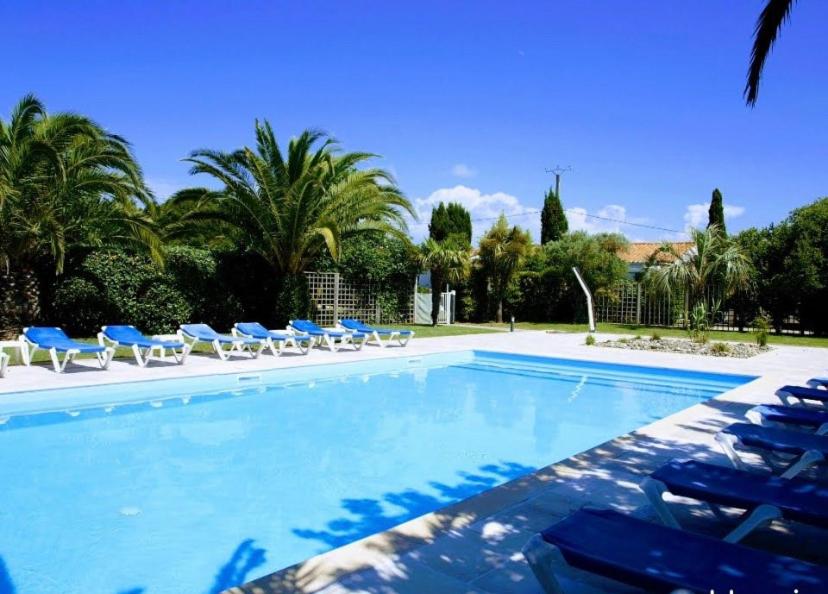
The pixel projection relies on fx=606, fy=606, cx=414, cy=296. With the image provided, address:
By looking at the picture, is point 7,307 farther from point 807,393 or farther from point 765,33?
point 807,393

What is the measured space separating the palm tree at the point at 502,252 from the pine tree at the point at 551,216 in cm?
1465

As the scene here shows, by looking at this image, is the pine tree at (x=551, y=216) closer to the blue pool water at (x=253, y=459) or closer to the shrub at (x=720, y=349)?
the shrub at (x=720, y=349)

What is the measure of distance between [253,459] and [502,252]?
758 inches

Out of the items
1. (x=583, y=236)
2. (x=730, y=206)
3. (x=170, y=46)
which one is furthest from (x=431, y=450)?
(x=730, y=206)

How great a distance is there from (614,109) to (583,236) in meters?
7.99

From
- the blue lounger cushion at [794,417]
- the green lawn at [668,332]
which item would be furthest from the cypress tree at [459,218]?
the blue lounger cushion at [794,417]

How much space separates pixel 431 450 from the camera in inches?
287

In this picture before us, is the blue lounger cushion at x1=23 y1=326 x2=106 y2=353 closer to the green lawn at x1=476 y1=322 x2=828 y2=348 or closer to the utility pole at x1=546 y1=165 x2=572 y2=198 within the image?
the green lawn at x1=476 y1=322 x2=828 y2=348

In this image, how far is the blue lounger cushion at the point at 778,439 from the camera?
482 cm

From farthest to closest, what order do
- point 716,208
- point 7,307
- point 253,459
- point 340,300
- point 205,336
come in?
point 716,208 < point 340,300 < point 7,307 < point 205,336 < point 253,459

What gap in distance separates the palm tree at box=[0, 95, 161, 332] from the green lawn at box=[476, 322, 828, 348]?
598 inches

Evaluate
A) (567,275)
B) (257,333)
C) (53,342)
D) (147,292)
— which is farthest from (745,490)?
(567,275)

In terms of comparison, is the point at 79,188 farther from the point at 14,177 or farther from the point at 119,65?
the point at 119,65

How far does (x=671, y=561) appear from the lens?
2.68m
